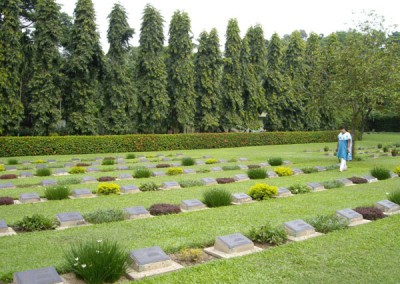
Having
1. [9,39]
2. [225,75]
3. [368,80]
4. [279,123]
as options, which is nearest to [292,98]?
[279,123]

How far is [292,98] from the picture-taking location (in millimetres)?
39312

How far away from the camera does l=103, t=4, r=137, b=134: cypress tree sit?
29.5 meters

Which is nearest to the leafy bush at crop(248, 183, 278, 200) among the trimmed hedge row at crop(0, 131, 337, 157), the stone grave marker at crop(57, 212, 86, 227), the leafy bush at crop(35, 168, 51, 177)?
the stone grave marker at crop(57, 212, 86, 227)

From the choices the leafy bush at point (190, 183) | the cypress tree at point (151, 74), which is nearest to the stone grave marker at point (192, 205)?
the leafy bush at point (190, 183)

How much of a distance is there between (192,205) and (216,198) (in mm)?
653

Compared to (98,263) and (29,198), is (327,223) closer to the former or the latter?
(98,263)

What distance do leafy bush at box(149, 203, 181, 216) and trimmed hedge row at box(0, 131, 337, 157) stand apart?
704 inches

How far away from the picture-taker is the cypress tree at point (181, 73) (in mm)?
32688

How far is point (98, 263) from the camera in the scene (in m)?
4.45

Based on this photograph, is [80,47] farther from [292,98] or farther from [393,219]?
[393,219]

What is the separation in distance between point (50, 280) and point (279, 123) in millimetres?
36227

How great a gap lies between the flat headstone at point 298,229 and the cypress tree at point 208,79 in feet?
90.6

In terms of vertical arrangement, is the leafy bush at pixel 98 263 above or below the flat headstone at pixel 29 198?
above

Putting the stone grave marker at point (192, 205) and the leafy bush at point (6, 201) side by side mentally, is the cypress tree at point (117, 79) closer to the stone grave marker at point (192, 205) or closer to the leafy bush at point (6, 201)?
the leafy bush at point (6, 201)
